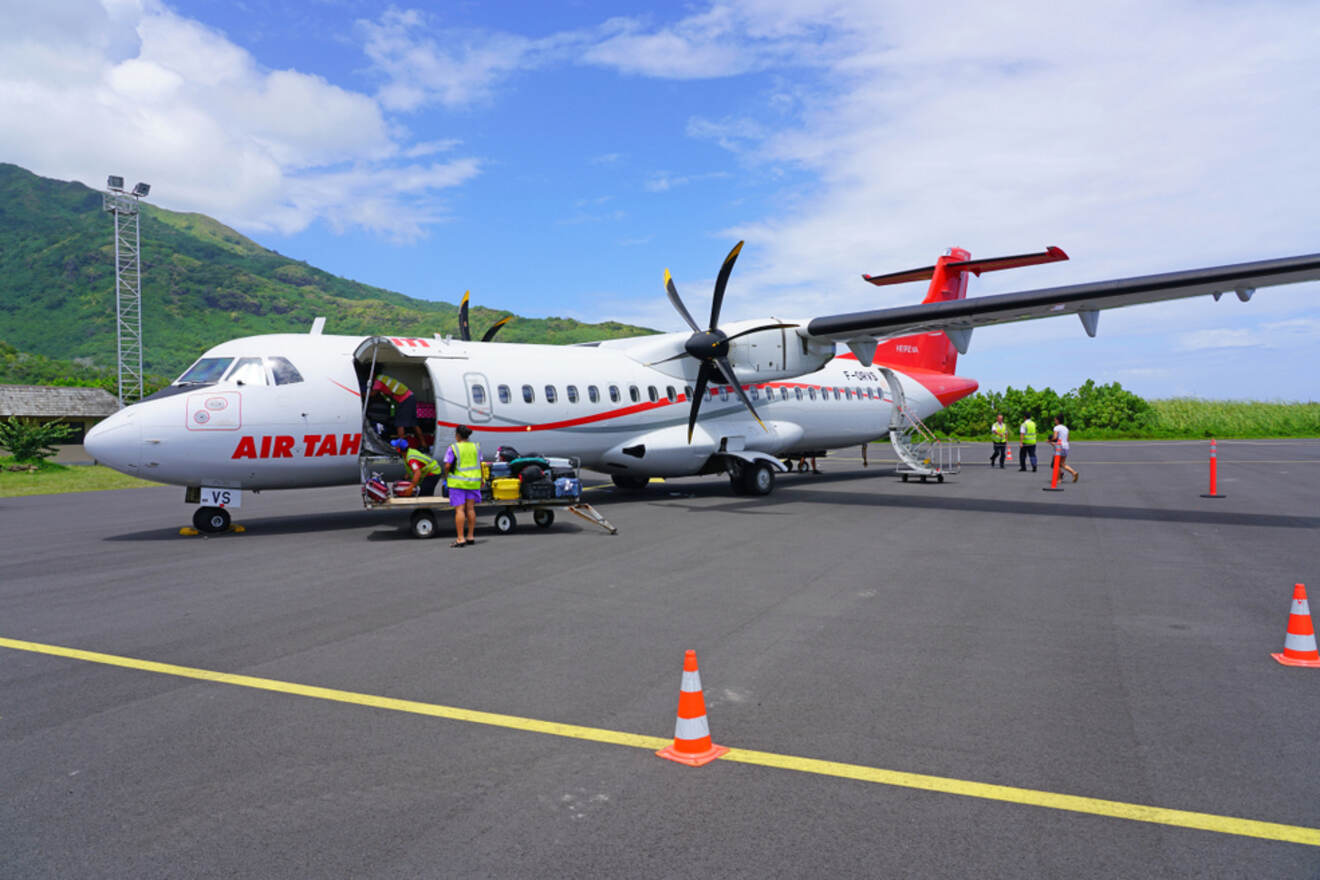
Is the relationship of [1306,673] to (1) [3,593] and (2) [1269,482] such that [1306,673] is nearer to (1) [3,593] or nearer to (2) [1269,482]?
(1) [3,593]

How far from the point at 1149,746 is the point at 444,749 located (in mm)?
4023

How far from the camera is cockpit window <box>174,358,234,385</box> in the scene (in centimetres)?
1273

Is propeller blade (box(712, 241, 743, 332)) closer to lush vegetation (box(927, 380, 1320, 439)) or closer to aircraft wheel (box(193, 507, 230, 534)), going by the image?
aircraft wheel (box(193, 507, 230, 534))

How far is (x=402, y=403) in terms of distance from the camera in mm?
15844

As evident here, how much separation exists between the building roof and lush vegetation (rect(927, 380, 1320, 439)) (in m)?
62.6

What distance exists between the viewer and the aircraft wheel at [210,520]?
13102 mm

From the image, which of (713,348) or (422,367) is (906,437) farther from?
(422,367)

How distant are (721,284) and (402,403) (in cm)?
740

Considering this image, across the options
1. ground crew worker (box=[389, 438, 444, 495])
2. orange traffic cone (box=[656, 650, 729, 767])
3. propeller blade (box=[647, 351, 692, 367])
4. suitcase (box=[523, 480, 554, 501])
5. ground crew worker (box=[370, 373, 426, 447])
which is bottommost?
orange traffic cone (box=[656, 650, 729, 767])

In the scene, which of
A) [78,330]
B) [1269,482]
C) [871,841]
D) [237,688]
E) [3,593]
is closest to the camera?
[871,841]

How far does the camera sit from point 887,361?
82.5 ft

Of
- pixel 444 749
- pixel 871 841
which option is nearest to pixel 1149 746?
pixel 871 841

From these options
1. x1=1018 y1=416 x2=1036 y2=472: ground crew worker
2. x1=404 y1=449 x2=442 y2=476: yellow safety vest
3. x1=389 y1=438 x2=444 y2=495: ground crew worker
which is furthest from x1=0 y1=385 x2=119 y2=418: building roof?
x1=1018 y1=416 x2=1036 y2=472: ground crew worker

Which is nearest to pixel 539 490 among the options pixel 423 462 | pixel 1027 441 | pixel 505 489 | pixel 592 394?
pixel 505 489
